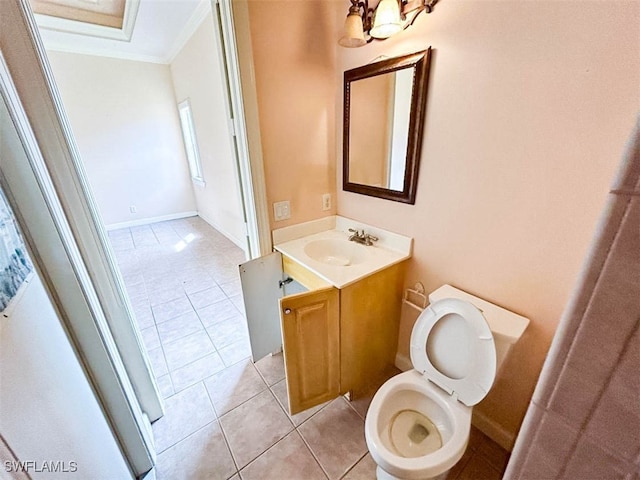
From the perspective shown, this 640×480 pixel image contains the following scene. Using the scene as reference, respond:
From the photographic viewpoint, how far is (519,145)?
0.97 m

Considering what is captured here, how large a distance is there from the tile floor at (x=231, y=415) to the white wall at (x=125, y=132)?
2.59 meters

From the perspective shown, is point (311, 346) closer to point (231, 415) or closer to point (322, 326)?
point (322, 326)

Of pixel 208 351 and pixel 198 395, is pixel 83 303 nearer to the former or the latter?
pixel 198 395

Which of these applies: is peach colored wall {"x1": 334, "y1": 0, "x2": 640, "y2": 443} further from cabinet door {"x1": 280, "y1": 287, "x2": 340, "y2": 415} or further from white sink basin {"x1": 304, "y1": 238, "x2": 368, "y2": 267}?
cabinet door {"x1": 280, "y1": 287, "x2": 340, "y2": 415}

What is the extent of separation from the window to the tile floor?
2.55 meters

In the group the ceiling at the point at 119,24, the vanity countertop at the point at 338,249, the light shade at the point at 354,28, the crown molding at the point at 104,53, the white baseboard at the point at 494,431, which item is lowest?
the white baseboard at the point at 494,431

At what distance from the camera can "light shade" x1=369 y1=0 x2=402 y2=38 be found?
1135 millimetres

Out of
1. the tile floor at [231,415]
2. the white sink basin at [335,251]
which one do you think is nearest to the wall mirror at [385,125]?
the white sink basin at [335,251]

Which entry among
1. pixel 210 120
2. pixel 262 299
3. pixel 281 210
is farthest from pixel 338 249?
pixel 210 120

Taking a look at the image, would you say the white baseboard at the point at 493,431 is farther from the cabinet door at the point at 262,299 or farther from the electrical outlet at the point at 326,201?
the electrical outlet at the point at 326,201

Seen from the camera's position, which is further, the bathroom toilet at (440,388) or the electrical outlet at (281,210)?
the electrical outlet at (281,210)

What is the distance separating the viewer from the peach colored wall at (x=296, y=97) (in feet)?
4.38

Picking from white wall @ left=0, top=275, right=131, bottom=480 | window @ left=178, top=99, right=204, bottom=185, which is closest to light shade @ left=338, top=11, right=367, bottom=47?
white wall @ left=0, top=275, right=131, bottom=480

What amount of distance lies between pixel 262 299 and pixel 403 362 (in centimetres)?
102
